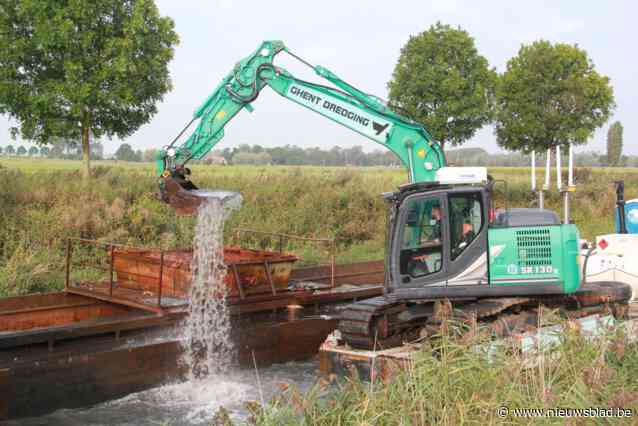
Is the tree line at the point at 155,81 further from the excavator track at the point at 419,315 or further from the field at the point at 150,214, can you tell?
the excavator track at the point at 419,315

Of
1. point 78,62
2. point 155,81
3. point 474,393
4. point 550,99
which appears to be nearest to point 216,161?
point 550,99

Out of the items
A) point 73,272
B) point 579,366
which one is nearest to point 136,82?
point 73,272

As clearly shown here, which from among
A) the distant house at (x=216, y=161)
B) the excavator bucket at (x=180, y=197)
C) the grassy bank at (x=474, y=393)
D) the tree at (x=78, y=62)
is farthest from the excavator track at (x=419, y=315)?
the distant house at (x=216, y=161)

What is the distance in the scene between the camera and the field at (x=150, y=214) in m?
14.4

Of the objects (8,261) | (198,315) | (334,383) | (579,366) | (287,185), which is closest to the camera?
(579,366)

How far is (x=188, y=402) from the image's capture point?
901cm

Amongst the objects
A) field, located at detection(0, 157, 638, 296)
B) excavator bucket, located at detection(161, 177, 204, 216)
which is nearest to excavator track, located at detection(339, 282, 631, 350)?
excavator bucket, located at detection(161, 177, 204, 216)

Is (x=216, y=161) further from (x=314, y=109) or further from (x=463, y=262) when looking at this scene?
(x=463, y=262)

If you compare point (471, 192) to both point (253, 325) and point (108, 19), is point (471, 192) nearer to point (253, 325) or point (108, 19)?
point (253, 325)

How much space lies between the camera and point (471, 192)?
347 inches

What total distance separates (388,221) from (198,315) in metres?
2.86
